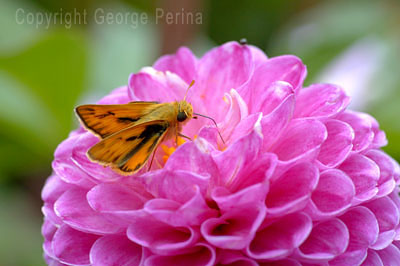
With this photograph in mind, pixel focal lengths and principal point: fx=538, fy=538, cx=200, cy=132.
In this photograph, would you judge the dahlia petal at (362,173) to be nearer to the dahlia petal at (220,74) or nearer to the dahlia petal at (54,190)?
the dahlia petal at (220,74)

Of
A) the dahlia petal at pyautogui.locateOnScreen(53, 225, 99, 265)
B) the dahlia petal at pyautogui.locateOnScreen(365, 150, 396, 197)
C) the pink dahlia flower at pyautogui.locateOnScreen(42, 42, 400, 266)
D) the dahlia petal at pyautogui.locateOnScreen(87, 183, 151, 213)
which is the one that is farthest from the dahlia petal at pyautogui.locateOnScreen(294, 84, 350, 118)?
the dahlia petal at pyautogui.locateOnScreen(53, 225, 99, 265)

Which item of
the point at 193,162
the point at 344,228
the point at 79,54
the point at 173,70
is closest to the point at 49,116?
the point at 79,54

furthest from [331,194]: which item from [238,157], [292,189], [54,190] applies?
[54,190]

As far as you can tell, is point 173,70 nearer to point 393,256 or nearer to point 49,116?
point 393,256

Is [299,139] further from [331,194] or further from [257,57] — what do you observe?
[257,57]

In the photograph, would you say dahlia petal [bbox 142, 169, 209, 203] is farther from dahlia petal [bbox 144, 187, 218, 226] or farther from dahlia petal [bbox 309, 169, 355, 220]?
dahlia petal [bbox 309, 169, 355, 220]
